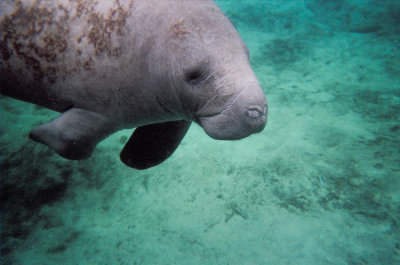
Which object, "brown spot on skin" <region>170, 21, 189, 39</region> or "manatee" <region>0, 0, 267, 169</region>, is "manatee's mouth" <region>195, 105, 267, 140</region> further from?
"brown spot on skin" <region>170, 21, 189, 39</region>

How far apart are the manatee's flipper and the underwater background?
2292 millimetres

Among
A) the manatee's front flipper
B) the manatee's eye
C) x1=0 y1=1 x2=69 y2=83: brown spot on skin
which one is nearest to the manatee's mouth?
the manatee's eye

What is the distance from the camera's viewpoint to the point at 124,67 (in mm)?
2086

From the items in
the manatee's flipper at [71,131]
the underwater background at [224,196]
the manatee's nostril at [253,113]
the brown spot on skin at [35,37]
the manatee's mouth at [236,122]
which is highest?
the brown spot on skin at [35,37]

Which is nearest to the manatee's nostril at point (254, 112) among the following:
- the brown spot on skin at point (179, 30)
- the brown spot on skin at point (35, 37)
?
the brown spot on skin at point (179, 30)

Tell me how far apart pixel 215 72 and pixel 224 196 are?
3251 mm

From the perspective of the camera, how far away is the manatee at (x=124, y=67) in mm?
1778

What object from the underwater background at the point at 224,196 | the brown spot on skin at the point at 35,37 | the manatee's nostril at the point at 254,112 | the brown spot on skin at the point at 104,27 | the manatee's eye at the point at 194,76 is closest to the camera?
the manatee's nostril at the point at 254,112

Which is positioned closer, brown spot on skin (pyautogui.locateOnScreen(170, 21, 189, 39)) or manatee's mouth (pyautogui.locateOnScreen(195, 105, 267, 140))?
manatee's mouth (pyautogui.locateOnScreen(195, 105, 267, 140))

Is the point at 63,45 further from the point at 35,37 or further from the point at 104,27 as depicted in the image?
the point at 104,27

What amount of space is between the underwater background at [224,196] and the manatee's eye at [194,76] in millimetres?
3012

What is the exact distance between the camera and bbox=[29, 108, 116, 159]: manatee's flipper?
227 centimetres

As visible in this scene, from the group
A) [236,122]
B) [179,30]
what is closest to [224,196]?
[236,122]

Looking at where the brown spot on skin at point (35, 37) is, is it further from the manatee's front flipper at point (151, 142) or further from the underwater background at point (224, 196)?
the underwater background at point (224, 196)
